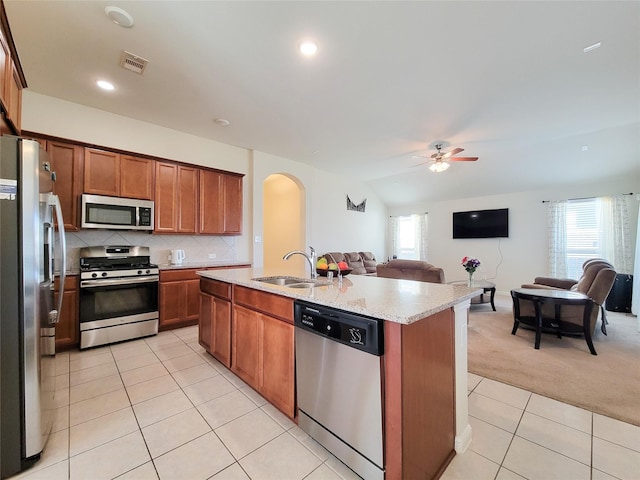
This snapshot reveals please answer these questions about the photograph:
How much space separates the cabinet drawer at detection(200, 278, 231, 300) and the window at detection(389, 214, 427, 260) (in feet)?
21.2

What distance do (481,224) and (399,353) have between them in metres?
6.79

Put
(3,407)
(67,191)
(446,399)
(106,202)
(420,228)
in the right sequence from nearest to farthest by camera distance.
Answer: (3,407) < (446,399) < (67,191) < (106,202) < (420,228)

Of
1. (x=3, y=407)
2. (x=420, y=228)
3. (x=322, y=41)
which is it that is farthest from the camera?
(x=420, y=228)

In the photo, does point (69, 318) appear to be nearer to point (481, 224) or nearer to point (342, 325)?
point (342, 325)

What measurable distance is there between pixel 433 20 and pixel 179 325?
4285 mm

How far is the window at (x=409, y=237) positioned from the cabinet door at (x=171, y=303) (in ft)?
20.7

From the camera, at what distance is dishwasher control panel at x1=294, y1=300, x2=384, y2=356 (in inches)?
48.6

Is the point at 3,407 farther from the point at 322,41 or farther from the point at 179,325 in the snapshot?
the point at 322,41

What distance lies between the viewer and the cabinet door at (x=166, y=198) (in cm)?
371

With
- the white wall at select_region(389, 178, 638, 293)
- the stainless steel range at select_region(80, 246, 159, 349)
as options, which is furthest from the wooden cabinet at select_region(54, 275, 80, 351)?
the white wall at select_region(389, 178, 638, 293)

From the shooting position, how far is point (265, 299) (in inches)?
77.4

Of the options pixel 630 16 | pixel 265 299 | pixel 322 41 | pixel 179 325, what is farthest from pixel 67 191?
pixel 630 16

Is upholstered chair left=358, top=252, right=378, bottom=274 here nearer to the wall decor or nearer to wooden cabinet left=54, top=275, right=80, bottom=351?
the wall decor

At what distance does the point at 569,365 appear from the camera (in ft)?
8.81
